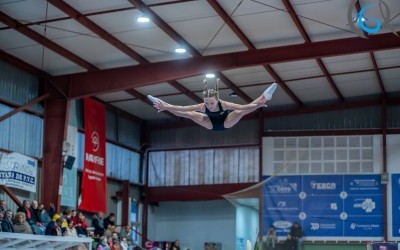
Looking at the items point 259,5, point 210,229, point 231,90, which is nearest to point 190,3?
point 259,5

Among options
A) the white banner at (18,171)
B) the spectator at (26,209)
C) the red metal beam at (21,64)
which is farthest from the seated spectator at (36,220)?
the red metal beam at (21,64)

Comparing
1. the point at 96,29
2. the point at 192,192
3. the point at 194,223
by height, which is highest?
the point at 96,29

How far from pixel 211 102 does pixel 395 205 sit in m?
17.2

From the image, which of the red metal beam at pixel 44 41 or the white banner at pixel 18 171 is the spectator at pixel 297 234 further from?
the white banner at pixel 18 171

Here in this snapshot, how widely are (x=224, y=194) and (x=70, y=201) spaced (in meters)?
7.17

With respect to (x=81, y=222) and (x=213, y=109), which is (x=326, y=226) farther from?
(x=213, y=109)

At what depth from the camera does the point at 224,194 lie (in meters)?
29.5

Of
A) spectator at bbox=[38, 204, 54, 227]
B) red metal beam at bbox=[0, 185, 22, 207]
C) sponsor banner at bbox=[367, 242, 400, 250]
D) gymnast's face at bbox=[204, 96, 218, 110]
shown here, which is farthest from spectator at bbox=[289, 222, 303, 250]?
gymnast's face at bbox=[204, 96, 218, 110]

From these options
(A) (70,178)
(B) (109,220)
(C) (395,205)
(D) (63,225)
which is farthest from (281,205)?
(D) (63,225)

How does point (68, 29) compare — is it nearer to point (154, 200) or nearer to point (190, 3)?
point (190, 3)

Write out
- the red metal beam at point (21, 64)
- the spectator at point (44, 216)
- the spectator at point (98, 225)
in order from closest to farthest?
the spectator at point (44, 216) < the red metal beam at point (21, 64) < the spectator at point (98, 225)

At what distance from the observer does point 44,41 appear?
21.3m

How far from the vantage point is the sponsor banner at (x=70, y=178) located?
24.5 m

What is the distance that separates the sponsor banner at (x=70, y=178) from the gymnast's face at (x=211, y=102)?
1244cm
